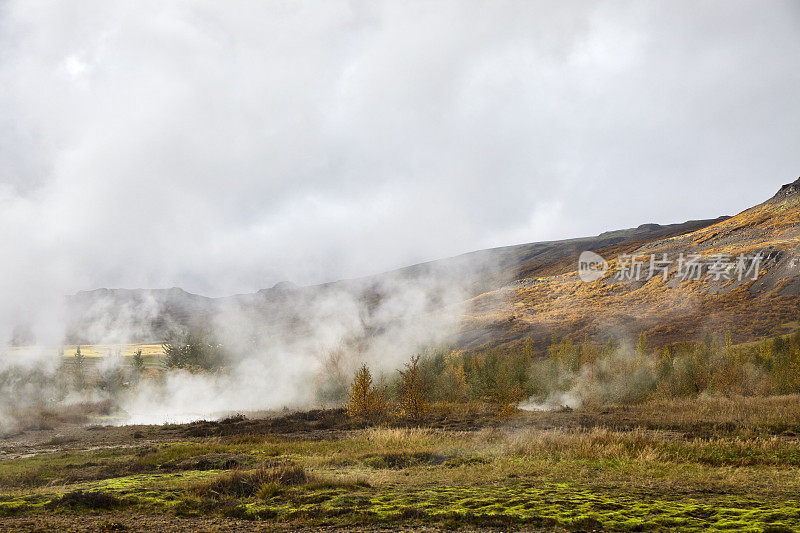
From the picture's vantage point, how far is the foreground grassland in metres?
7.70

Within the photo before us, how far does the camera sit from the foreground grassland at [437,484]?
7695 millimetres

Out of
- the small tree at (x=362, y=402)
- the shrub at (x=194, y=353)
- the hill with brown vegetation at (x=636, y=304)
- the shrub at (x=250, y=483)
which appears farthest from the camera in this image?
the hill with brown vegetation at (x=636, y=304)

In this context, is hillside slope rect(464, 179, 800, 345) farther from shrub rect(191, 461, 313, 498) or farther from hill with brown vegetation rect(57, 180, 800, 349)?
shrub rect(191, 461, 313, 498)

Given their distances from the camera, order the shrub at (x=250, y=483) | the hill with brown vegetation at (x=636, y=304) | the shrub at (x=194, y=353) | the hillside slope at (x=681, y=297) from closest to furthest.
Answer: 1. the shrub at (x=250, y=483)
2. the shrub at (x=194, y=353)
3. the hillside slope at (x=681, y=297)
4. the hill with brown vegetation at (x=636, y=304)

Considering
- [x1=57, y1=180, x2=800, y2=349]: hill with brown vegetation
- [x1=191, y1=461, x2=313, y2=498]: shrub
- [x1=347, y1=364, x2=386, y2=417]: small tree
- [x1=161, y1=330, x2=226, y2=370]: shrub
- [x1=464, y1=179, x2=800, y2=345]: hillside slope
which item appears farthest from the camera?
[x1=57, y1=180, x2=800, y2=349]: hill with brown vegetation

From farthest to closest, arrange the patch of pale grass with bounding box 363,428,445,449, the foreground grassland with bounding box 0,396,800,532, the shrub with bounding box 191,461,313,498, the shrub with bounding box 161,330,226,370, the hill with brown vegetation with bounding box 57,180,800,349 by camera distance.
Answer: the hill with brown vegetation with bounding box 57,180,800,349
the shrub with bounding box 161,330,226,370
the patch of pale grass with bounding box 363,428,445,449
the shrub with bounding box 191,461,313,498
the foreground grassland with bounding box 0,396,800,532

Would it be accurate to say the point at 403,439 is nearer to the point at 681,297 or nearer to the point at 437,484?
the point at 437,484

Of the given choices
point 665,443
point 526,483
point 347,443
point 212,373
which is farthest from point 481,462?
point 212,373

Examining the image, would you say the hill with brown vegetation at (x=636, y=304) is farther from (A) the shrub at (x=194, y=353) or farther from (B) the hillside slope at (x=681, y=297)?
(A) the shrub at (x=194, y=353)

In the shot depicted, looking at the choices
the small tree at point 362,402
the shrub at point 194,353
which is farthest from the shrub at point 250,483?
the shrub at point 194,353

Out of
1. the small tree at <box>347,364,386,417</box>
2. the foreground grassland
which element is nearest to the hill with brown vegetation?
the small tree at <box>347,364,386,417</box>

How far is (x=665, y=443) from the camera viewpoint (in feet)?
58.3

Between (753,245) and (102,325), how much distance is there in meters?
138

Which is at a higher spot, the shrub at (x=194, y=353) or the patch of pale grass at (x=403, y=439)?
the shrub at (x=194, y=353)
